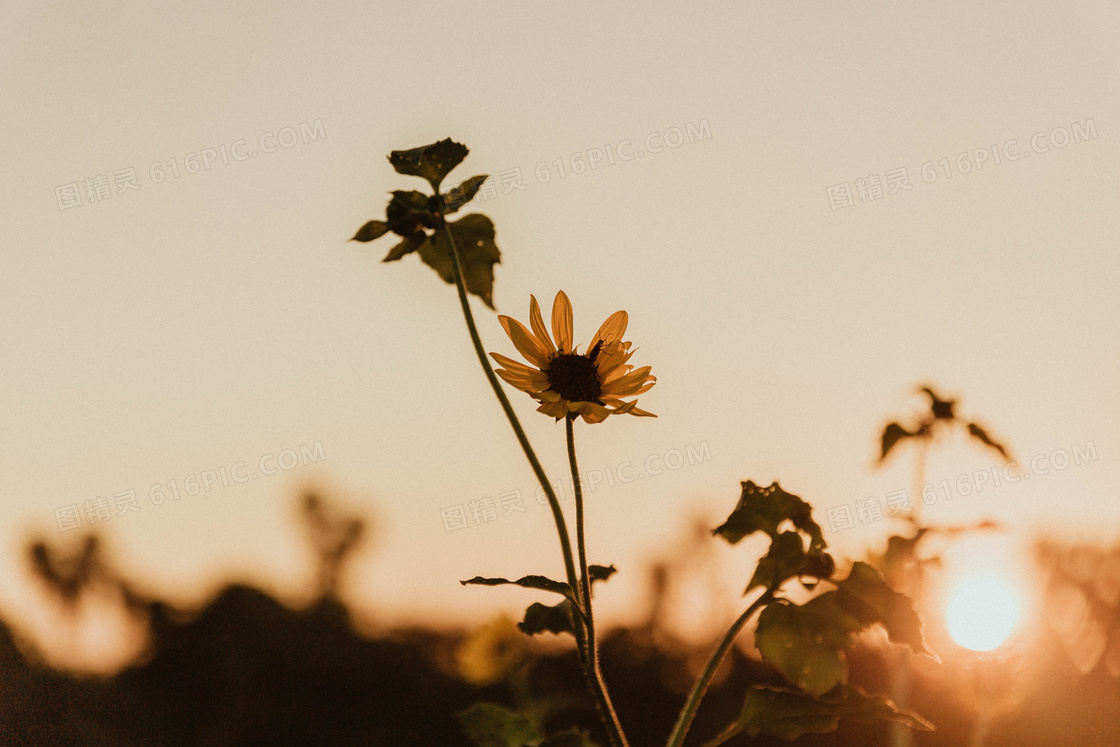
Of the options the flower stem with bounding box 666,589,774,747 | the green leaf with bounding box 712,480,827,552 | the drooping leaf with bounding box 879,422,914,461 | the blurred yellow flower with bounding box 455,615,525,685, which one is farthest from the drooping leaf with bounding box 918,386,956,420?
the blurred yellow flower with bounding box 455,615,525,685

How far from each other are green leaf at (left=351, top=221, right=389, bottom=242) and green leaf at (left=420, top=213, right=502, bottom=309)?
7cm

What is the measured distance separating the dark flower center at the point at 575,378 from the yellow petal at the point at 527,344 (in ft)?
0.07

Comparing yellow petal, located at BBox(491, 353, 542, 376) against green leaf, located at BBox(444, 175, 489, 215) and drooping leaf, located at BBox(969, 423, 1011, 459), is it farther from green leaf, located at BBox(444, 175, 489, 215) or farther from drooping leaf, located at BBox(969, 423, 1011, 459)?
drooping leaf, located at BBox(969, 423, 1011, 459)

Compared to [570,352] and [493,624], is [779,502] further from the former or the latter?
[493,624]

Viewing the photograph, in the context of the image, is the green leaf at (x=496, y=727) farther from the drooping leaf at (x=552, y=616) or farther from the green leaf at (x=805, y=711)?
the green leaf at (x=805, y=711)

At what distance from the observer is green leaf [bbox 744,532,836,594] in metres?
0.90

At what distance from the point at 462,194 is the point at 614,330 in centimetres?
32

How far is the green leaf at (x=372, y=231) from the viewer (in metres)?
0.98

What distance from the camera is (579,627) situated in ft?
2.80

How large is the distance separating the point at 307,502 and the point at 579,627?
40.3 ft

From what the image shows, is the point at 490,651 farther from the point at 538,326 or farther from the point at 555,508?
the point at 555,508

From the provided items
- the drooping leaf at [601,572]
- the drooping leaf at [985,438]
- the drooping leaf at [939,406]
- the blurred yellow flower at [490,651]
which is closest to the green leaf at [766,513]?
the drooping leaf at [601,572]

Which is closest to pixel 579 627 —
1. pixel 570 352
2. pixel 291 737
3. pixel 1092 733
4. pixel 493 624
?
pixel 570 352

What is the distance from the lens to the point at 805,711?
3.18 feet
